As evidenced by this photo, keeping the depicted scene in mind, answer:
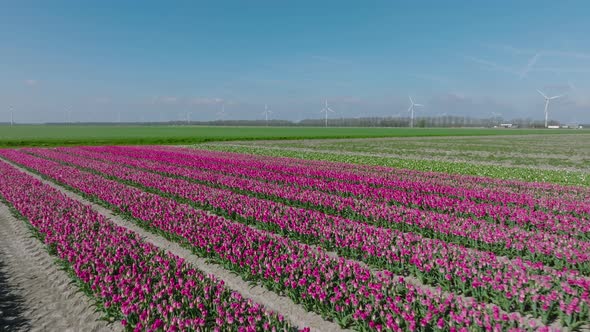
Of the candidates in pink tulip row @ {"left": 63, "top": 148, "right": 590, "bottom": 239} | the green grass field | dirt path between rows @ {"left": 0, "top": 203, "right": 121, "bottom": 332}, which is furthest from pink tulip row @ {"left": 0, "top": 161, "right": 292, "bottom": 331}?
the green grass field

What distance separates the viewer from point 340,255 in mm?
9367

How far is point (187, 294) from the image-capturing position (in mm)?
6582

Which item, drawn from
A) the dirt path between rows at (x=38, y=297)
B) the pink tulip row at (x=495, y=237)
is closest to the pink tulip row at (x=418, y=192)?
the pink tulip row at (x=495, y=237)

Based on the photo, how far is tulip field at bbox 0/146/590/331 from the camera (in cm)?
607

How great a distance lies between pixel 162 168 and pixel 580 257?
22.5 meters

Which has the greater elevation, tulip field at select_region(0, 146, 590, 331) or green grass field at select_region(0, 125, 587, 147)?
green grass field at select_region(0, 125, 587, 147)

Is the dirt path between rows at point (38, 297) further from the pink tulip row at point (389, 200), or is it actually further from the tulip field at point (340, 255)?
the pink tulip row at point (389, 200)

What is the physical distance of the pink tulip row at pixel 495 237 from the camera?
8.33 meters

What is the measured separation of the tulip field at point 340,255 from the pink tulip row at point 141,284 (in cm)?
3

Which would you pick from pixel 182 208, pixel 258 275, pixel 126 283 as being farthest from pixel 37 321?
pixel 182 208

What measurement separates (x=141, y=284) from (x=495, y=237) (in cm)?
793

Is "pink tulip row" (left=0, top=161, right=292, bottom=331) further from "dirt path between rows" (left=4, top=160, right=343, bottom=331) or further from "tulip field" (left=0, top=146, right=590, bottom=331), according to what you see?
"dirt path between rows" (left=4, top=160, right=343, bottom=331)

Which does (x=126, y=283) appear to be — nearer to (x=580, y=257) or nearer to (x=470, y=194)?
(x=580, y=257)

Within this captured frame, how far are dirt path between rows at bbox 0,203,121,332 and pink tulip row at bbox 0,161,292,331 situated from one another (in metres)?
0.28
